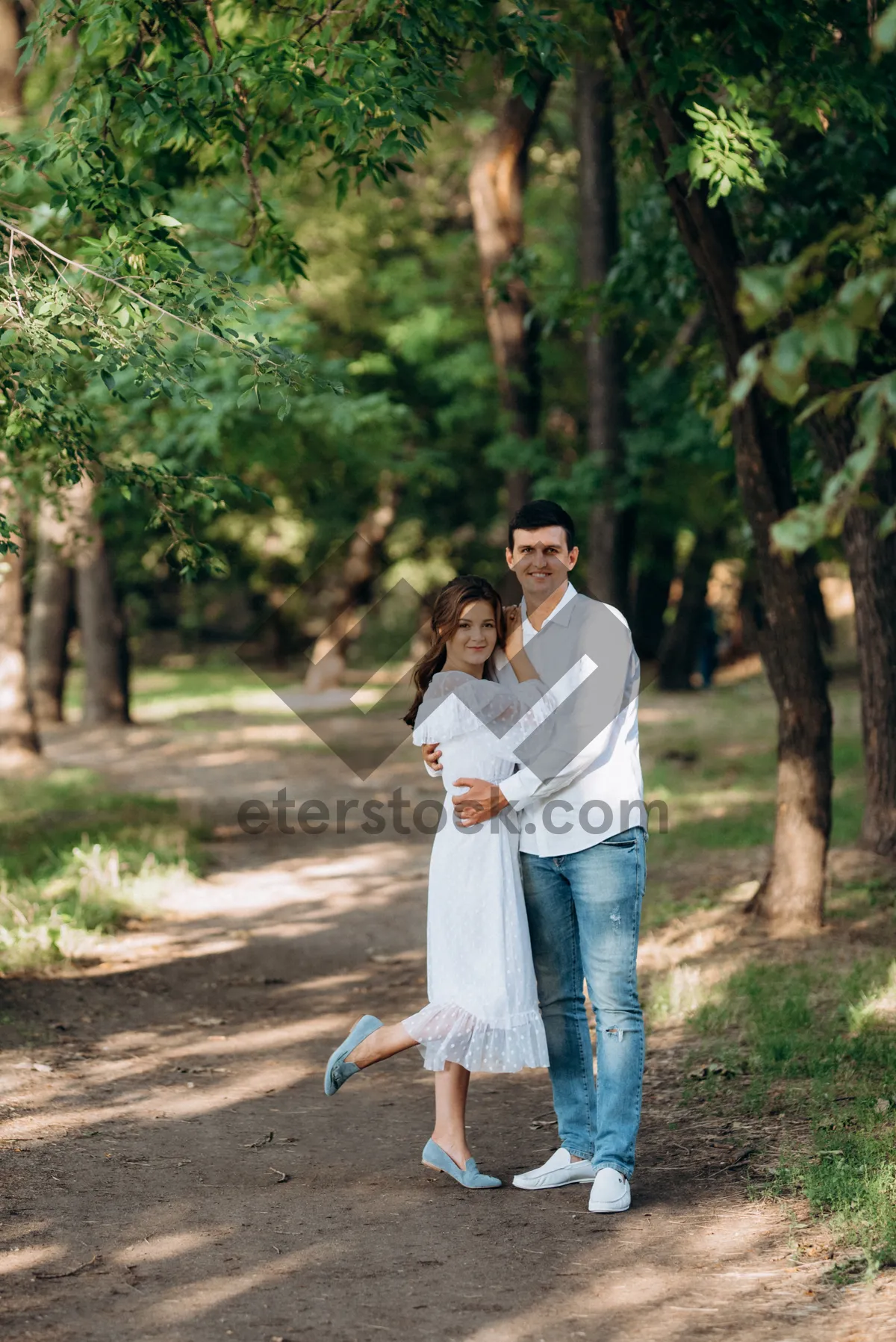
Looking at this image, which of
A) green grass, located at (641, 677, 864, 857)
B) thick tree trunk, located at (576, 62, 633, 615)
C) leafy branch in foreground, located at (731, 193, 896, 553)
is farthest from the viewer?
thick tree trunk, located at (576, 62, 633, 615)

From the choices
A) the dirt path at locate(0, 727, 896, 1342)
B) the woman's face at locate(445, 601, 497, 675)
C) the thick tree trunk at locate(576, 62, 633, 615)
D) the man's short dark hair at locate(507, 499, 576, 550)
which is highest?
the thick tree trunk at locate(576, 62, 633, 615)

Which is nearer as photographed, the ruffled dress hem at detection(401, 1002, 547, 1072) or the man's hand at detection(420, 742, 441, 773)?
the ruffled dress hem at detection(401, 1002, 547, 1072)

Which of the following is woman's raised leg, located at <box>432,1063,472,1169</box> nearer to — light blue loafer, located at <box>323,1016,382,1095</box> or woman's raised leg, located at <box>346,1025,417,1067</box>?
woman's raised leg, located at <box>346,1025,417,1067</box>

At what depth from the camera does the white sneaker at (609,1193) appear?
442 cm

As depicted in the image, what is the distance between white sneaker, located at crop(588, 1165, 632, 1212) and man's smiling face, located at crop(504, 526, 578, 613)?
1.82 metres

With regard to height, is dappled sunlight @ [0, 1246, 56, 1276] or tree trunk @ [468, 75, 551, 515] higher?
tree trunk @ [468, 75, 551, 515]

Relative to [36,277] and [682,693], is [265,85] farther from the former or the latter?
[682,693]

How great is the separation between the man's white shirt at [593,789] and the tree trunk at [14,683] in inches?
427

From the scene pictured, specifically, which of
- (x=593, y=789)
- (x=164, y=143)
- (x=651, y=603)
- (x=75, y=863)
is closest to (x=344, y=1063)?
(x=593, y=789)

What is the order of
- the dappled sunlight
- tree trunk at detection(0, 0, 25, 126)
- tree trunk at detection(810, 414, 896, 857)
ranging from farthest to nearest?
tree trunk at detection(0, 0, 25, 126)
tree trunk at detection(810, 414, 896, 857)
the dappled sunlight

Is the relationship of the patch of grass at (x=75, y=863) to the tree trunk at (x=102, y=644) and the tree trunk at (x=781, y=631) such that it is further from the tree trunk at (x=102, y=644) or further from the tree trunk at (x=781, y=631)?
the tree trunk at (x=102, y=644)

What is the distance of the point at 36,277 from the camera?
5.70 meters

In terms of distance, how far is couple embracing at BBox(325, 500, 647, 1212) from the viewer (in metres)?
4.45

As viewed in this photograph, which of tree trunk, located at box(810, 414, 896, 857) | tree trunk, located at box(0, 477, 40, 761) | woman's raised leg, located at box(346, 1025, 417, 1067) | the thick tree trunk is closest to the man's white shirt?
woman's raised leg, located at box(346, 1025, 417, 1067)
